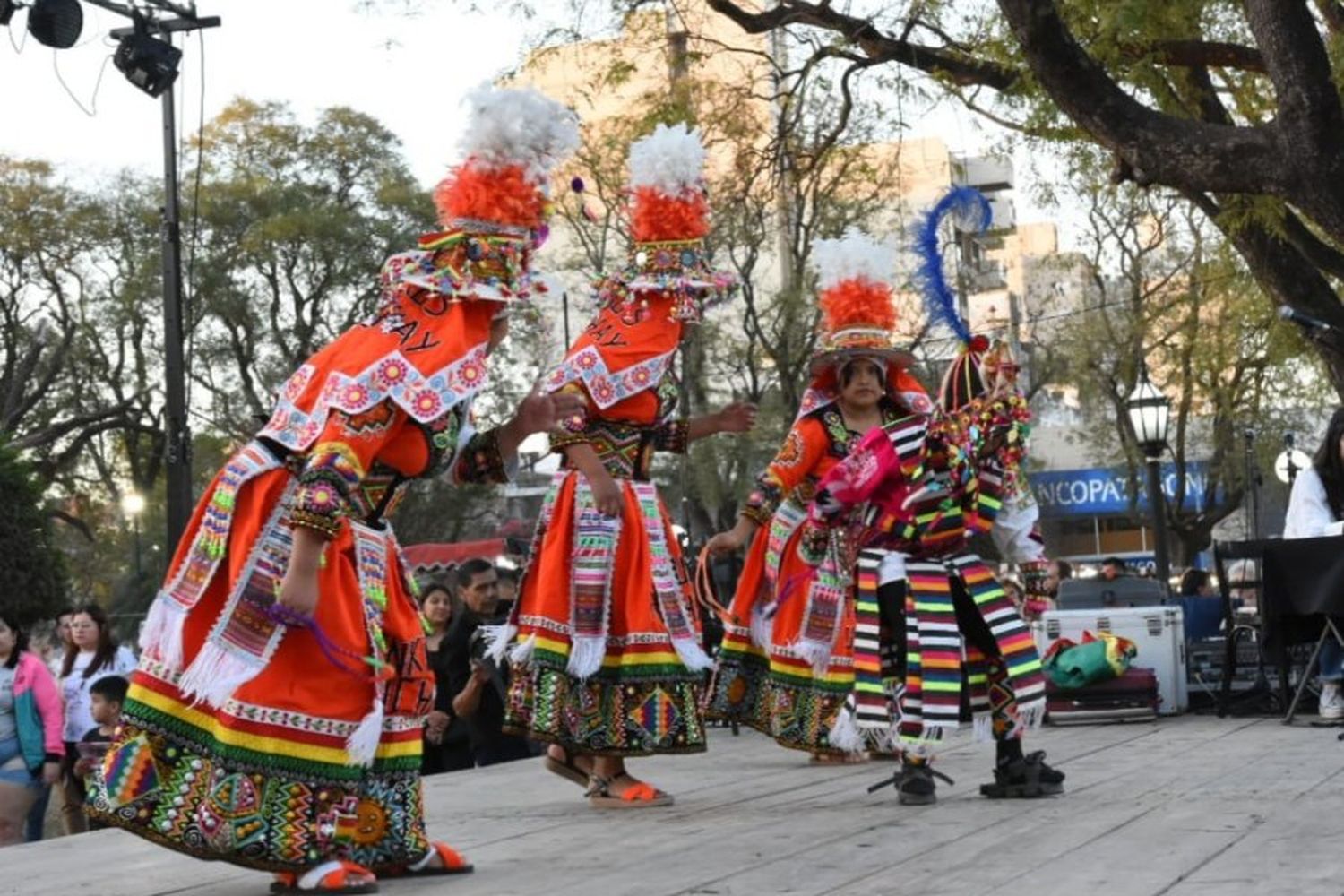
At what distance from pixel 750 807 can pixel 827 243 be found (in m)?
2.93

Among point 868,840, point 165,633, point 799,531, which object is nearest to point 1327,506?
point 799,531

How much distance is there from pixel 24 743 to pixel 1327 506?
22.4 ft

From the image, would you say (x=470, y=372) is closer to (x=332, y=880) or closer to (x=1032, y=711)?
(x=332, y=880)

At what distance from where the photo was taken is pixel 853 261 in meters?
9.36

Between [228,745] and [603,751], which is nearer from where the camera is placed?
[228,745]

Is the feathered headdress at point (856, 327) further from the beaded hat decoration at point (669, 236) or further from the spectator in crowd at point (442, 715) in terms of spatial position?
the spectator in crowd at point (442, 715)

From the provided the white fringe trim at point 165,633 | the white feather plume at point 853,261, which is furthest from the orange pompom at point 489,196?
the white feather plume at point 853,261

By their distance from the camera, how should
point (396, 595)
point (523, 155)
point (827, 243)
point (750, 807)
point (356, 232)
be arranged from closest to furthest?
point (396, 595) → point (523, 155) → point (750, 807) → point (827, 243) → point (356, 232)

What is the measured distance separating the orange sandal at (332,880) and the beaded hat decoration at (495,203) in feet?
4.98

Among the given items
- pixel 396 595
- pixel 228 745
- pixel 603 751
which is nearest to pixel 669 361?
pixel 603 751

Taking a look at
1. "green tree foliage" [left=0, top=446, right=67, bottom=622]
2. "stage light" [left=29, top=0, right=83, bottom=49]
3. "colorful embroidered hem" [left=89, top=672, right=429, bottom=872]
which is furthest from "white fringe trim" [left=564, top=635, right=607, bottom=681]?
"green tree foliage" [left=0, top=446, right=67, bottom=622]

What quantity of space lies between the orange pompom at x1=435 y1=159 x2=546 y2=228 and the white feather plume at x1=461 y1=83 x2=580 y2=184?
60mm

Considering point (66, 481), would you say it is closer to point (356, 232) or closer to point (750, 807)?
point (356, 232)

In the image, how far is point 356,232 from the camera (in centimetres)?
4119
